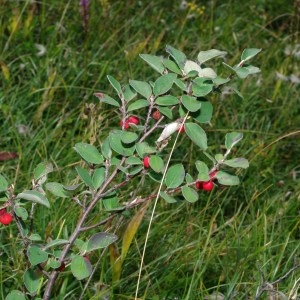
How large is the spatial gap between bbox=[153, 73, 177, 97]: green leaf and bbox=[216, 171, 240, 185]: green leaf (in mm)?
216

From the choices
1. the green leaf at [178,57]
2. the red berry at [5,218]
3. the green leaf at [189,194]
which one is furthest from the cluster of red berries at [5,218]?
the green leaf at [178,57]

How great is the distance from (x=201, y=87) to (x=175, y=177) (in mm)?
201

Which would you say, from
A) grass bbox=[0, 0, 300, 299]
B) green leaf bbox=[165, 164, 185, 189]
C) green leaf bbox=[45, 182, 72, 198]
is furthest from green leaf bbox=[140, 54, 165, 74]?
grass bbox=[0, 0, 300, 299]

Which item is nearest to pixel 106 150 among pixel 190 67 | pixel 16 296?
pixel 190 67

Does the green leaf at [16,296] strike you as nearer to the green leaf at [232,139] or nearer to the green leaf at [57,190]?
the green leaf at [57,190]

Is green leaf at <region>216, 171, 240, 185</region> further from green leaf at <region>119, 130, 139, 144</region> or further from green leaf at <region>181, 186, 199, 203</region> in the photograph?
green leaf at <region>119, 130, 139, 144</region>

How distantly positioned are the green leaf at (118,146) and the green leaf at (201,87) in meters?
0.18

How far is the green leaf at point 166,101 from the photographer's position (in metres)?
1.79

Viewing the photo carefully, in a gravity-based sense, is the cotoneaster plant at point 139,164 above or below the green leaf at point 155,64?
below

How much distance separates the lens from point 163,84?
1782 millimetres

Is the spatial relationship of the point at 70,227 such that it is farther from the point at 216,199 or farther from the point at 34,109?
the point at 34,109

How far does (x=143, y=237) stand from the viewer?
2461 mm

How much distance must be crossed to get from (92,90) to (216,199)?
0.77 meters

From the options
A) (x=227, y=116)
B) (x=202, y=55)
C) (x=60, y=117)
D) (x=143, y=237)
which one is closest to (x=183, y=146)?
(x=227, y=116)
